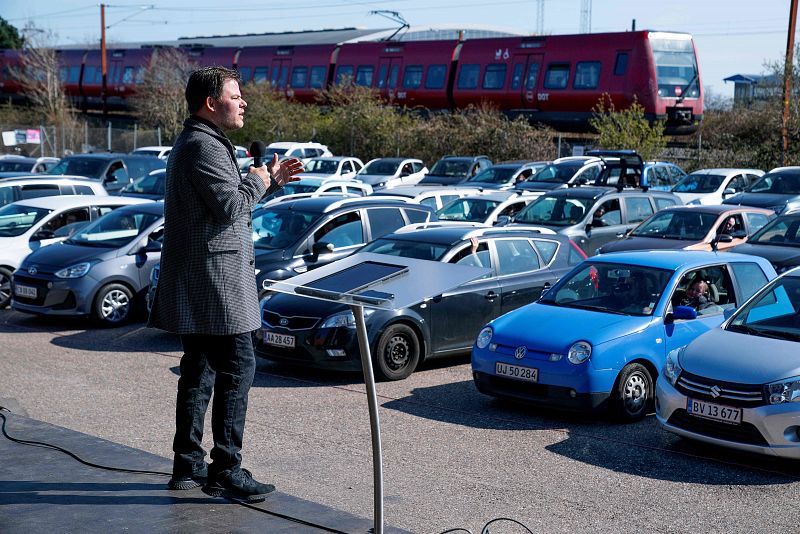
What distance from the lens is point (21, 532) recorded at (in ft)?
15.7

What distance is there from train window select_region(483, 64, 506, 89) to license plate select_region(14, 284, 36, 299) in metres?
25.3

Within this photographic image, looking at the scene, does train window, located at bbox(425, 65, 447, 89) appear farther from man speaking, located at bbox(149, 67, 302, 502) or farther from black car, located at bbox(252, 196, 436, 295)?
man speaking, located at bbox(149, 67, 302, 502)

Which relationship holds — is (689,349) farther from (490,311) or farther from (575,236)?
(575,236)

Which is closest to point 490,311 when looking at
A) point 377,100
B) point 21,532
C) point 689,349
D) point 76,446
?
point 689,349

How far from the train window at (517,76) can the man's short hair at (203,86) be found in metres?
31.6

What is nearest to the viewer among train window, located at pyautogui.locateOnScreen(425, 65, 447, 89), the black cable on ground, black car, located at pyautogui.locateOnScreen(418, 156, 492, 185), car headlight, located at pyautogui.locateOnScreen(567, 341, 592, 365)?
the black cable on ground

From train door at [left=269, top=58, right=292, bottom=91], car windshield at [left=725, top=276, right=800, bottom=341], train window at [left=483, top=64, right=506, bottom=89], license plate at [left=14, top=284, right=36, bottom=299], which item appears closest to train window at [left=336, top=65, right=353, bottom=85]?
train door at [left=269, top=58, right=292, bottom=91]

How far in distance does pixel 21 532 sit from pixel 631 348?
554 cm

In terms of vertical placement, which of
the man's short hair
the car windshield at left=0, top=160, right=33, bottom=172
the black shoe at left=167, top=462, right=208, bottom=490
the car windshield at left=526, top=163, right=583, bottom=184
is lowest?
the black shoe at left=167, top=462, right=208, bottom=490

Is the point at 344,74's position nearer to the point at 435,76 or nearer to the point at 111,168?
the point at 435,76

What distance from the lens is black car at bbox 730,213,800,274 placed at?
14.0 metres

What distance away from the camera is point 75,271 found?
45.5 ft

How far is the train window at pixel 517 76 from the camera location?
36.1 metres

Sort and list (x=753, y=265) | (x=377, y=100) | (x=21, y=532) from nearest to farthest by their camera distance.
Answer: (x=21, y=532) → (x=753, y=265) → (x=377, y=100)
